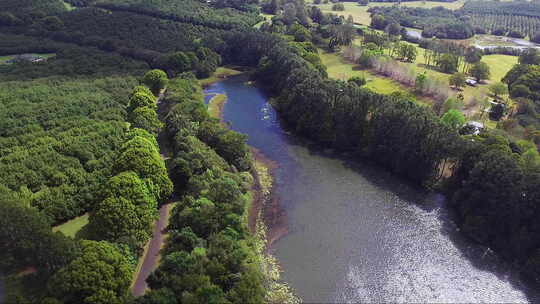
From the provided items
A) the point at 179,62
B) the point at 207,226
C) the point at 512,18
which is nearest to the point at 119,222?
the point at 207,226

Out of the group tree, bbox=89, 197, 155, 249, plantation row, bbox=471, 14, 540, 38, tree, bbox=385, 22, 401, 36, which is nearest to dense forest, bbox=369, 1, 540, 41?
plantation row, bbox=471, 14, 540, 38

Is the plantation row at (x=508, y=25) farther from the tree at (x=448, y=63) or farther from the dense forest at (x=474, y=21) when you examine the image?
the tree at (x=448, y=63)

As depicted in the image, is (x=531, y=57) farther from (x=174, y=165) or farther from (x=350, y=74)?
(x=174, y=165)

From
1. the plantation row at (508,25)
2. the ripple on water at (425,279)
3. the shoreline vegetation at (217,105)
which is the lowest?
the ripple on water at (425,279)

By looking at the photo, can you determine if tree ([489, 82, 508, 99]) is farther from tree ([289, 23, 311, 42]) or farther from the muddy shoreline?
tree ([289, 23, 311, 42])

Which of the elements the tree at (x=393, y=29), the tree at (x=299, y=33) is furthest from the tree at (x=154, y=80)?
the tree at (x=393, y=29)

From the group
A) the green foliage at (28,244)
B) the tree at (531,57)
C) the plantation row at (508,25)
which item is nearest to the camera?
the green foliage at (28,244)
